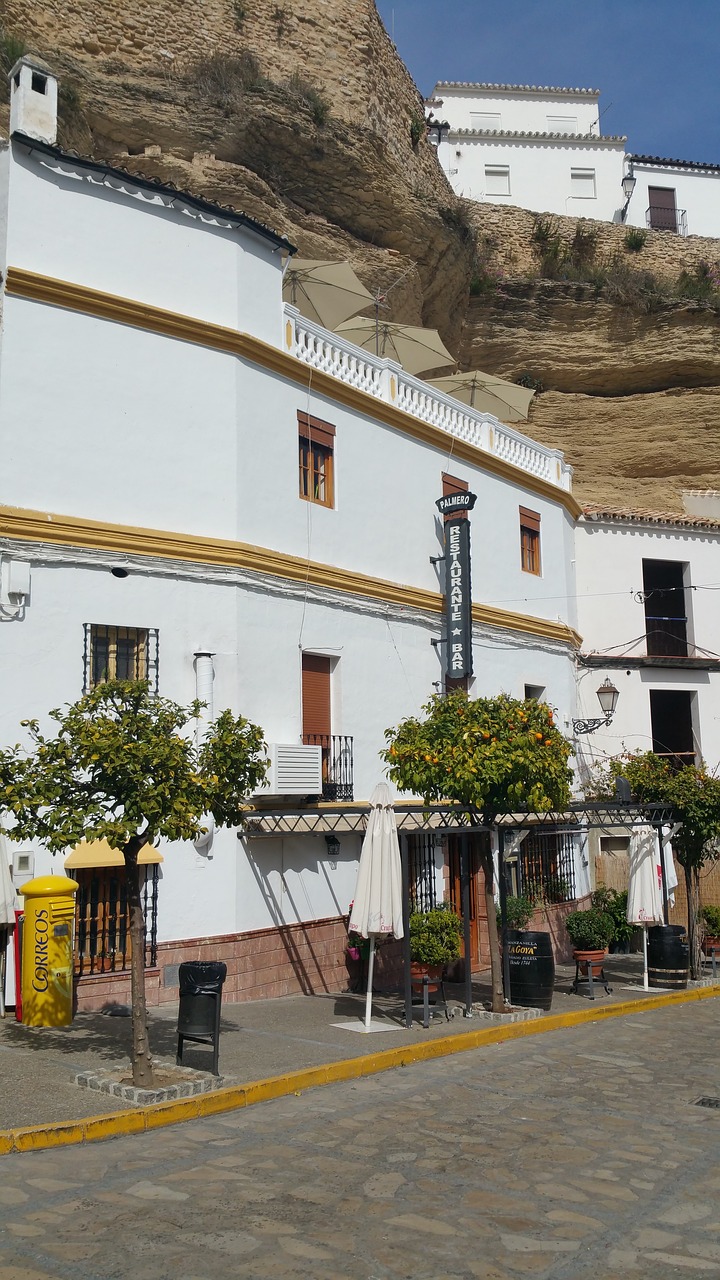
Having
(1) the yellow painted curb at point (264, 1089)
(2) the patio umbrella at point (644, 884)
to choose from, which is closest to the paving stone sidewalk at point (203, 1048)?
(1) the yellow painted curb at point (264, 1089)

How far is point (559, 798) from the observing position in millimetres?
13383

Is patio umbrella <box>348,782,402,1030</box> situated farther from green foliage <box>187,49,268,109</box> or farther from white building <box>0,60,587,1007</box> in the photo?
green foliage <box>187,49,268,109</box>

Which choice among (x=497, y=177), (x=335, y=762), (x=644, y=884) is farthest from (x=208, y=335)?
(x=497, y=177)

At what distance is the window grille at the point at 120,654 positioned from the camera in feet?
42.5

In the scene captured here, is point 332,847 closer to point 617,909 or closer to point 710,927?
point 710,927

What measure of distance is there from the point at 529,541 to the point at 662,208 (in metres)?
21.8

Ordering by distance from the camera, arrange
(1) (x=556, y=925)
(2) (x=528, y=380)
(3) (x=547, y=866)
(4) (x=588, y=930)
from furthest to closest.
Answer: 1. (2) (x=528, y=380)
2. (3) (x=547, y=866)
3. (1) (x=556, y=925)
4. (4) (x=588, y=930)

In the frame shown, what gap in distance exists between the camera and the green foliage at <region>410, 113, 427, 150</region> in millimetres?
26812

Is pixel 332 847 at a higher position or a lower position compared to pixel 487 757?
lower

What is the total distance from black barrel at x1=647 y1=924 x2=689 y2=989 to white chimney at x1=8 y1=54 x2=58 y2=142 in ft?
46.6

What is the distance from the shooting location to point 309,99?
23.2m

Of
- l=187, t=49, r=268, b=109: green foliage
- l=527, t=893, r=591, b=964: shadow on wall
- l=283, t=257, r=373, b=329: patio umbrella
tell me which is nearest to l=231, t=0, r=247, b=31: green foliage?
l=187, t=49, r=268, b=109: green foliage

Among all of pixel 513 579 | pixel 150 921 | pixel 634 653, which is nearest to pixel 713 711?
pixel 634 653

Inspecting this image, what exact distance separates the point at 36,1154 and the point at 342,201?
21182mm
